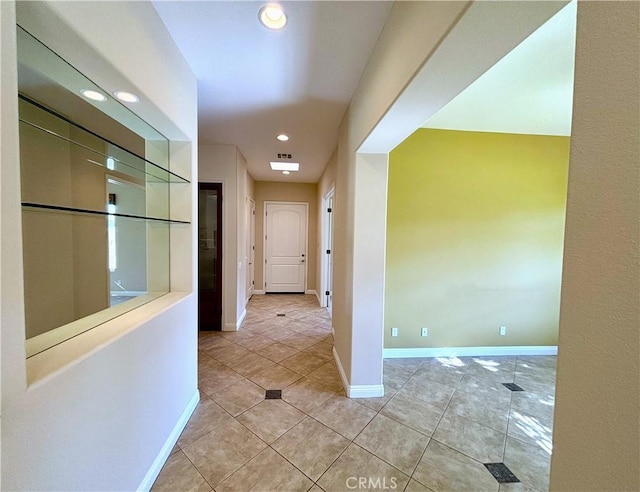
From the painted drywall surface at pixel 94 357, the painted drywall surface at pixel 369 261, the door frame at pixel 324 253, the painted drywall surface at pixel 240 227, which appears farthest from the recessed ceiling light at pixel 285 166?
the painted drywall surface at pixel 94 357

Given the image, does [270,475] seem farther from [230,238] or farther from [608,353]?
[230,238]

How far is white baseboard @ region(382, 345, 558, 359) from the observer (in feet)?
10.3

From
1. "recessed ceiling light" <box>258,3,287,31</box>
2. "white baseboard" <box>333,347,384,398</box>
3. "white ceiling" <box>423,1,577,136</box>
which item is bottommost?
"white baseboard" <box>333,347,384,398</box>

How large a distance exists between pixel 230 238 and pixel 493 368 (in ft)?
12.3

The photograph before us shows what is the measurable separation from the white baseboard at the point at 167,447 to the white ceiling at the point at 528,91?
123 inches

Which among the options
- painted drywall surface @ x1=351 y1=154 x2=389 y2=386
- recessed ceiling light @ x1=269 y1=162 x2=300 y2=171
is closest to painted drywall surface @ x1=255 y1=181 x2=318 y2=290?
recessed ceiling light @ x1=269 y1=162 x2=300 y2=171

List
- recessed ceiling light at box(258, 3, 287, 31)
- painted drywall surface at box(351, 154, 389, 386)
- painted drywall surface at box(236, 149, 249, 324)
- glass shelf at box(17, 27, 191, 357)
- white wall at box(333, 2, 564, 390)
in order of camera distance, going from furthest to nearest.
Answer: painted drywall surface at box(236, 149, 249, 324) → painted drywall surface at box(351, 154, 389, 386) → recessed ceiling light at box(258, 3, 287, 31) → glass shelf at box(17, 27, 191, 357) → white wall at box(333, 2, 564, 390)

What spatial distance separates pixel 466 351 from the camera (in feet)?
10.5

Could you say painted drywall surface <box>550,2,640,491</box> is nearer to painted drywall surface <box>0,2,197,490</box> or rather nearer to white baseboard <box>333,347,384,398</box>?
painted drywall surface <box>0,2,197,490</box>

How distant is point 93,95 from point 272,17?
1080 mm

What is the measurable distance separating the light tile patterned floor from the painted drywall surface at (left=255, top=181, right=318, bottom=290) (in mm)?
3185

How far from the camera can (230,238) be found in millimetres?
3852

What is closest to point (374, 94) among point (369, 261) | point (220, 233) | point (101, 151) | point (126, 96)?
point (369, 261)

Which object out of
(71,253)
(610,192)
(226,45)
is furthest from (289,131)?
(610,192)
